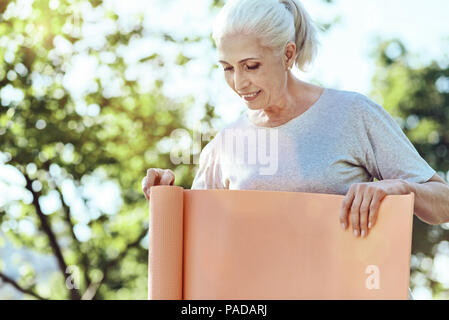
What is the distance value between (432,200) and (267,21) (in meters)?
0.61

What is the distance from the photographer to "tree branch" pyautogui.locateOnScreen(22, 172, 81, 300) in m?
6.31

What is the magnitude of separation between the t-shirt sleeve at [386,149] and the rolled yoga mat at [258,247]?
0.33m

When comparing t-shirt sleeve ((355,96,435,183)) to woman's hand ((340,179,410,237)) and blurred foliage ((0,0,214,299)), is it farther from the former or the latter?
blurred foliage ((0,0,214,299))

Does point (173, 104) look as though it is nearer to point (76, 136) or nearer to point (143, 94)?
point (143, 94)

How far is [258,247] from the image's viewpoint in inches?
57.1

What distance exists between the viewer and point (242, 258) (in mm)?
1450

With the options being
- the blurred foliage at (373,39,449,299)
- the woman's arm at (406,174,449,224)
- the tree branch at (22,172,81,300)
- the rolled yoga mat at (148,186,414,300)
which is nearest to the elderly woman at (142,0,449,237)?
the woman's arm at (406,174,449,224)

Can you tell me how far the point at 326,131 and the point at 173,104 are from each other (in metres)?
5.30

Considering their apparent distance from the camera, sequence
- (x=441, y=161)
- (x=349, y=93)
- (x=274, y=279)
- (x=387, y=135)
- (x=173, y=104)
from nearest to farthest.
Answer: (x=274, y=279) < (x=387, y=135) < (x=349, y=93) < (x=173, y=104) < (x=441, y=161)

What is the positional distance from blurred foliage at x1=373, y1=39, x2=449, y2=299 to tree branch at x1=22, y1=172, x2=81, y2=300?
7.28 meters

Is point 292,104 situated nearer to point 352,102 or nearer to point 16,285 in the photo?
point 352,102

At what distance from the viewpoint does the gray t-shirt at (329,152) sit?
1751 mm

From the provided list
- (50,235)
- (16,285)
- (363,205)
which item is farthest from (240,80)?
(16,285)

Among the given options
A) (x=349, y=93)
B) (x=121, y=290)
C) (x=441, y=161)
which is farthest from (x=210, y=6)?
(x=441, y=161)
